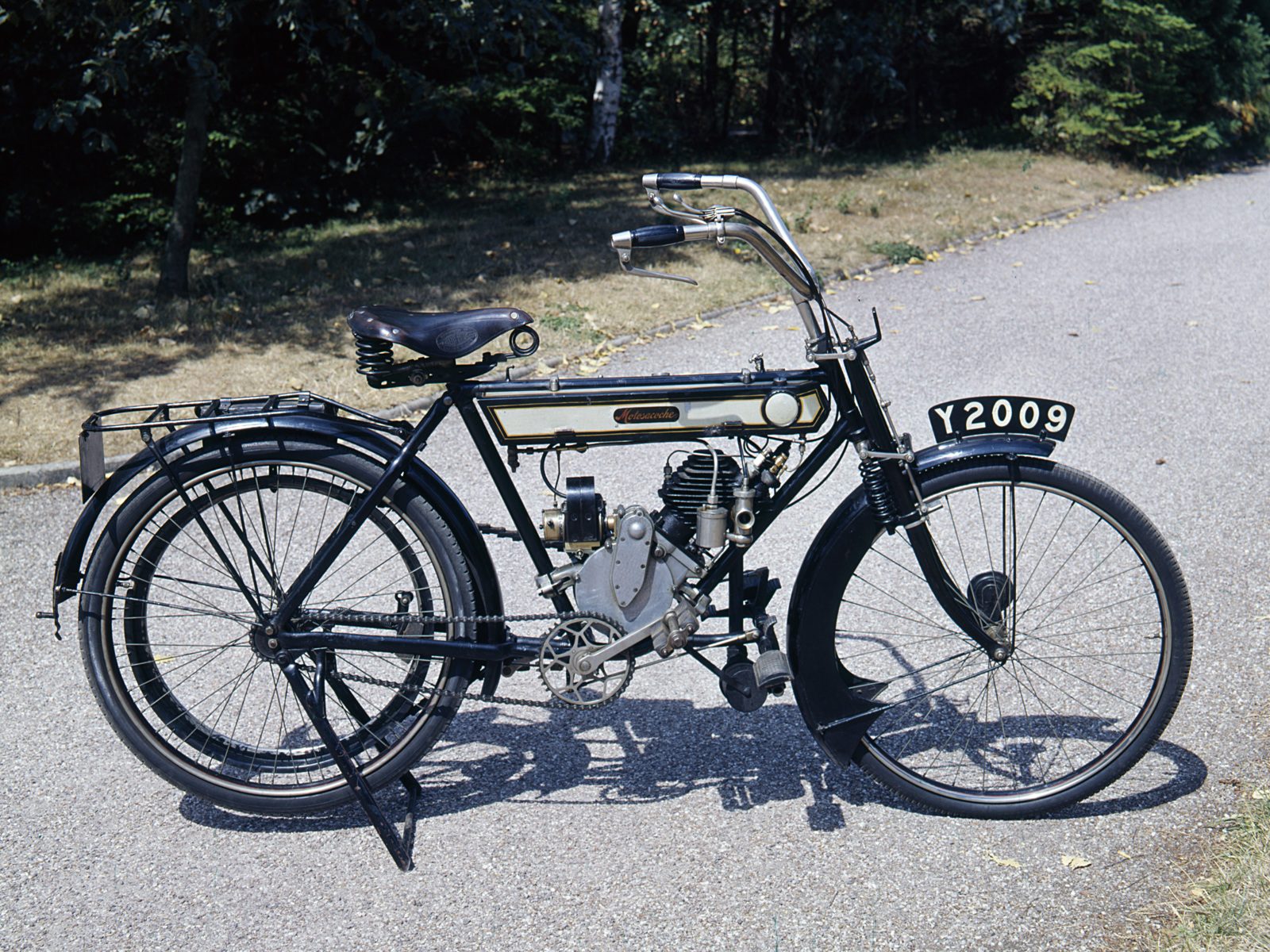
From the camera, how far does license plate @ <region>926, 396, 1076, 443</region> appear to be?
2.93 m

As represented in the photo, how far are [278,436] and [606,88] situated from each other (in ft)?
41.7

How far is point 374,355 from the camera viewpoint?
281cm

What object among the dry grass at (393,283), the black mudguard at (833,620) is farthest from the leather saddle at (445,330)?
the dry grass at (393,283)

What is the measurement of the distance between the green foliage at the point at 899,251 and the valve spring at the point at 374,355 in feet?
25.7

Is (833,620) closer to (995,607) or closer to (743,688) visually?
(743,688)

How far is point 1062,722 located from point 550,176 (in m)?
11.9

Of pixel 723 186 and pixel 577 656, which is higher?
pixel 723 186

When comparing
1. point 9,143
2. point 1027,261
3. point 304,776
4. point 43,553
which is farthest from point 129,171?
point 304,776

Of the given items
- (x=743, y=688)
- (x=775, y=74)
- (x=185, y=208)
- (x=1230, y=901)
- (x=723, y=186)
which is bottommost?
(x=1230, y=901)

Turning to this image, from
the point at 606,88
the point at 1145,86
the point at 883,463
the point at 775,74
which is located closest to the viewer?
the point at 883,463

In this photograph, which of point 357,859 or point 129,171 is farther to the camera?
point 129,171

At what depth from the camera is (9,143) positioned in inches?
418

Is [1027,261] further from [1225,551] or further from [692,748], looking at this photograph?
[692,748]

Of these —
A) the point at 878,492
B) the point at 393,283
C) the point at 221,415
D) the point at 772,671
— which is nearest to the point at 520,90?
the point at 393,283
